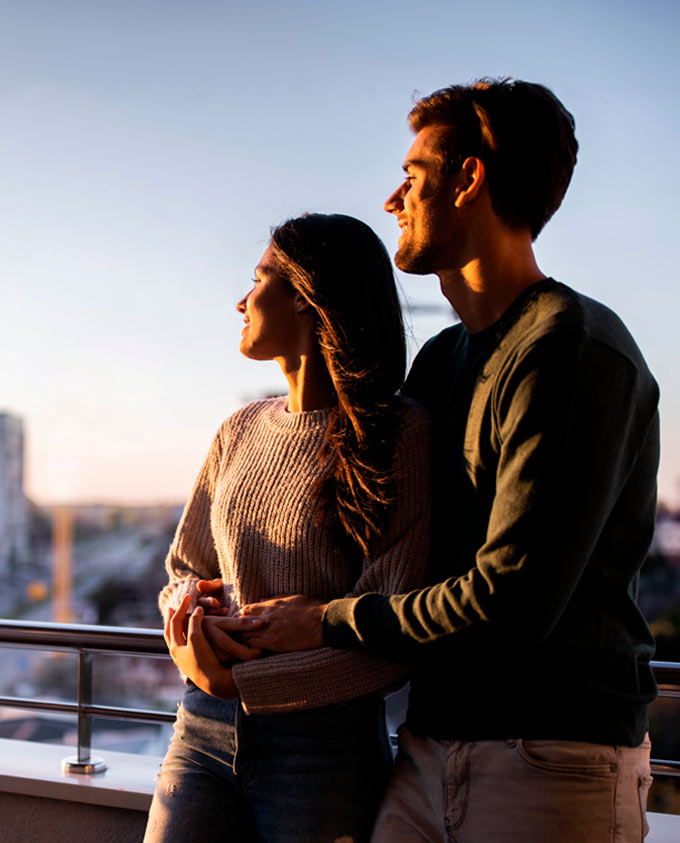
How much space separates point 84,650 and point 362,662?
1066 millimetres

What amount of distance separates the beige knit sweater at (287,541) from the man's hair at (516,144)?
40 centimetres

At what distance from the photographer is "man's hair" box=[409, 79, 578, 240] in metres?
1.55

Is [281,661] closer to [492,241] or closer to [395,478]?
[395,478]

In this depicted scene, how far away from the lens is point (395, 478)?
Result: 154cm

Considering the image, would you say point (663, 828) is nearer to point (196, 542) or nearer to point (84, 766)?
point (196, 542)

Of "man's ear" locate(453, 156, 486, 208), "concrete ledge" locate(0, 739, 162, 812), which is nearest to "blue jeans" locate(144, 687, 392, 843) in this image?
"concrete ledge" locate(0, 739, 162, 812)

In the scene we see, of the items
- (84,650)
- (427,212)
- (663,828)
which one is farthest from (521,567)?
(84,650)

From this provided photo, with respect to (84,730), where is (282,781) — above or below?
above

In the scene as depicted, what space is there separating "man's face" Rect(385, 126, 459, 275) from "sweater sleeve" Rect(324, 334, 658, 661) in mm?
344

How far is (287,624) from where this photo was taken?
4.91 ft

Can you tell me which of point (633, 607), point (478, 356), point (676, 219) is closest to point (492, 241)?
point (478, 356)

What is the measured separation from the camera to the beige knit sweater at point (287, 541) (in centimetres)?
147

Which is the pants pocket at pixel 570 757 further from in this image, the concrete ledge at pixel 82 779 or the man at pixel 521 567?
the concrete ledge at pixel 82 779

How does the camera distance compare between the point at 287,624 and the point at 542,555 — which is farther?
the point at 287,624
